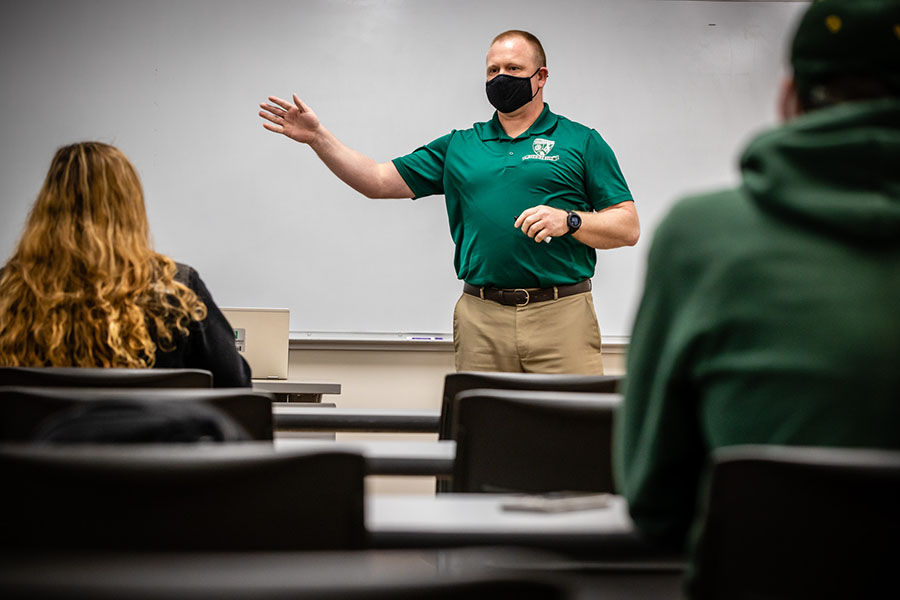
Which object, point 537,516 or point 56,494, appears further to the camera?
point 537,516

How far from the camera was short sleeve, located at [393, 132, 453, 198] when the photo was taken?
11.0ft

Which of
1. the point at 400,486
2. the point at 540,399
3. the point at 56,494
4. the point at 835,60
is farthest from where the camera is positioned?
the point at 400,486

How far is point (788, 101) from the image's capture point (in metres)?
1.09

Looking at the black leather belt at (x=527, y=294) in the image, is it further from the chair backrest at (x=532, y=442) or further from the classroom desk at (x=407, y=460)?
the chair backrest at (x=532, y=442)

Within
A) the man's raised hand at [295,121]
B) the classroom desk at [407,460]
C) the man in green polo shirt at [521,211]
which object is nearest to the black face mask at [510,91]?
the man in green polo shirt at [521,211]

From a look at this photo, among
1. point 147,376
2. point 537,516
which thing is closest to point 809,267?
point 537,516

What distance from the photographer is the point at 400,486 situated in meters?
4.28

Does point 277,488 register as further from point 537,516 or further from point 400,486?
point 400,486

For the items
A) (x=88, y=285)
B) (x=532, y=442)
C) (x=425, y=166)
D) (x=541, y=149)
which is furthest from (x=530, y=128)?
(x=532, y=442)

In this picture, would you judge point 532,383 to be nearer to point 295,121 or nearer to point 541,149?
point 541,149

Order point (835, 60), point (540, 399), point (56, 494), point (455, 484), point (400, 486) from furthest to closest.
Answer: point (400, 486) < point (455, 484) < point (540, 399) < point (835, 60) < point (56, 494)

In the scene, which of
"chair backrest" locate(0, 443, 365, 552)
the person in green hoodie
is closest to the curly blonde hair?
"chair backrest" locate(0, 443, 365, 552)

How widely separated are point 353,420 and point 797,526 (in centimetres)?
145

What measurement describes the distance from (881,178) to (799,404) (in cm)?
26
